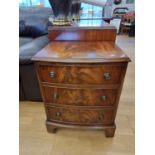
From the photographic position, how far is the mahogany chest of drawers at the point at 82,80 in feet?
3.81

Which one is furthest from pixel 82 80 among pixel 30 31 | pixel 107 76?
pixel 30 31

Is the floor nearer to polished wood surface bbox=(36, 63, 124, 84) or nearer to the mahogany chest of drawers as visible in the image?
the mahogany chest of drawers

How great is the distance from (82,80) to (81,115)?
1.06 ft

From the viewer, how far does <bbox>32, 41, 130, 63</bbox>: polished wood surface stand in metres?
1.13

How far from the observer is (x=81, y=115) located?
4.50 feet

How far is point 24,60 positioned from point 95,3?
1.17 metres

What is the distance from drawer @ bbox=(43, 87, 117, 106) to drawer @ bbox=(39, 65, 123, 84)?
76 mm

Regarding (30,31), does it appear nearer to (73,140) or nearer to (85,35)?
(85,35)

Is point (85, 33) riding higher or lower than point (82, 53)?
higher

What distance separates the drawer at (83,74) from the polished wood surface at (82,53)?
0.06m

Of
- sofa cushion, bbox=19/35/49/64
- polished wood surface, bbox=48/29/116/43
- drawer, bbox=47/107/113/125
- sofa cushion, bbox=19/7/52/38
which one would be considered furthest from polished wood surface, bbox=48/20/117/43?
sofa cushion, bbox=19/7/52/38
